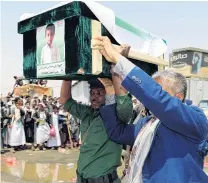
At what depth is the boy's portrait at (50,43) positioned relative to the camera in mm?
2057

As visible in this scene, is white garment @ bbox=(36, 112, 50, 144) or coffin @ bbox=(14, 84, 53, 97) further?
coffin @ bbox=(14, 84, 53, 97)

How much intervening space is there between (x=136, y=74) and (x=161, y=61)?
90cm

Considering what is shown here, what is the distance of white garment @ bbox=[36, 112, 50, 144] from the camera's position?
1027 centimetres

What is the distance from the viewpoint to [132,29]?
2.41 meters

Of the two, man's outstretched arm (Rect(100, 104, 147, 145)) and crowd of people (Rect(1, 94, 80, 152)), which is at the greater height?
man's outstretched arm (Rect(100, 104, 147, 145))

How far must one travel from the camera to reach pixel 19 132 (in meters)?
10.2

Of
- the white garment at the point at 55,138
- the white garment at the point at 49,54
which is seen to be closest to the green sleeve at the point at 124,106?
the white garment at the point at 49,54

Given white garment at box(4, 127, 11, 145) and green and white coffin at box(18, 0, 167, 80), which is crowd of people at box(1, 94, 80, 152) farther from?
green and white coffin at box(18, 0, 167, 80)

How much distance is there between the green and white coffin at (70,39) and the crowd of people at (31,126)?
7.86 metres

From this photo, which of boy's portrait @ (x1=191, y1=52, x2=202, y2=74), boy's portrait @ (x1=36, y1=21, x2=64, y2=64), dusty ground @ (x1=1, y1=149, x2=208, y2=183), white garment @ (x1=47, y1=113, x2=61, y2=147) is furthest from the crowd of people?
boy's portrait @ (x1=191, y1=52, x2=202, y2=74)

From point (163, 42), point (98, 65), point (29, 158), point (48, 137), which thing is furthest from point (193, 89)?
point (98, 65)

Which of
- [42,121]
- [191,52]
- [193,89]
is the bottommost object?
[42,121]

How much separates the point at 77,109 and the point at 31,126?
8021 mm

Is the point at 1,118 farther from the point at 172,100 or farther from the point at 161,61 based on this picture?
the point at 172,100
